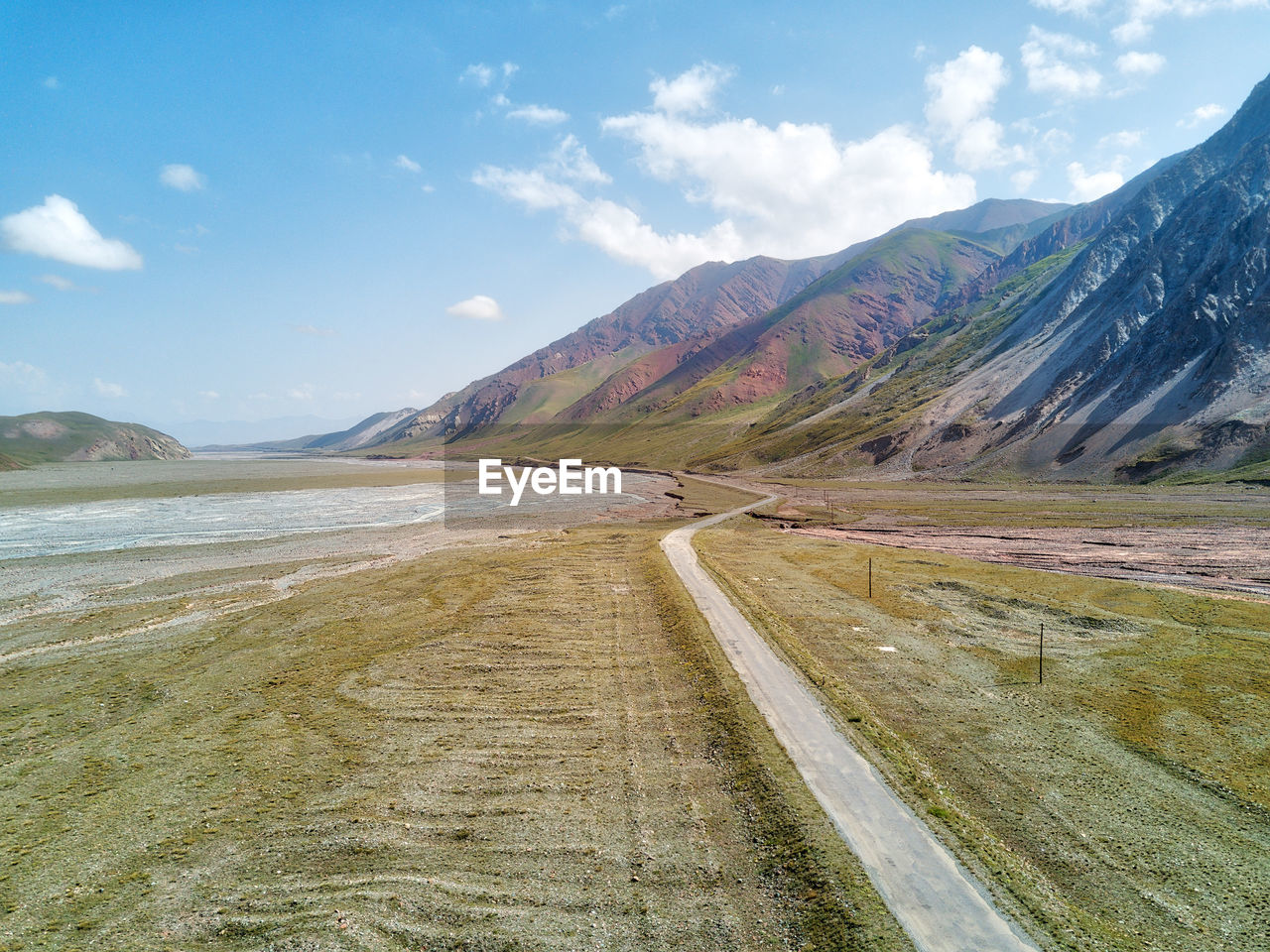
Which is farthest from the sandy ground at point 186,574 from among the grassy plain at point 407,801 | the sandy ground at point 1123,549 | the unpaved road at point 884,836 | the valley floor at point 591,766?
the sandy ground at point 1123,549

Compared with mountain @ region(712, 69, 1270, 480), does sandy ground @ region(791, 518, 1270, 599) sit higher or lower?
lower

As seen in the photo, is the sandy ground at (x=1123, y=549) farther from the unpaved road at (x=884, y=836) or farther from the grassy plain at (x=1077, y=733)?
the unpaved road at (x=884, y=836)

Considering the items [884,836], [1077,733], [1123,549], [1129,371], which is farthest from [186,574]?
[1129,371]

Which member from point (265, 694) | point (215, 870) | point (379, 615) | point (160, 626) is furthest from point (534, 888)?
point (160, 626)

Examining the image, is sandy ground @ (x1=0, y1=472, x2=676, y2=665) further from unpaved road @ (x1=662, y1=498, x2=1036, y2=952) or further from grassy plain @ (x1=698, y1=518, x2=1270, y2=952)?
grassy plain @ (x1=698, y1=518, x2=1270, y2=952)

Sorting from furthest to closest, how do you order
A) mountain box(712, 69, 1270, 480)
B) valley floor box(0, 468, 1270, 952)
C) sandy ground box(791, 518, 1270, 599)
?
mountain box(712, 69, 1270, 480)
sandy ground box(791, 518, 1270, 599)
valley floor box(0, 468, 1270, 952)

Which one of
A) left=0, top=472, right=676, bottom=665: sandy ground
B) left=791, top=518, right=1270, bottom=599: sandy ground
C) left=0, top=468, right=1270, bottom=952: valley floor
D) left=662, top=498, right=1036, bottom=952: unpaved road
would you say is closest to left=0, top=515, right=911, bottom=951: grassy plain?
left=0, top=468, right=1270, bottom=952: valley floor

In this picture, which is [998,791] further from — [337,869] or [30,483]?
[30,483]
